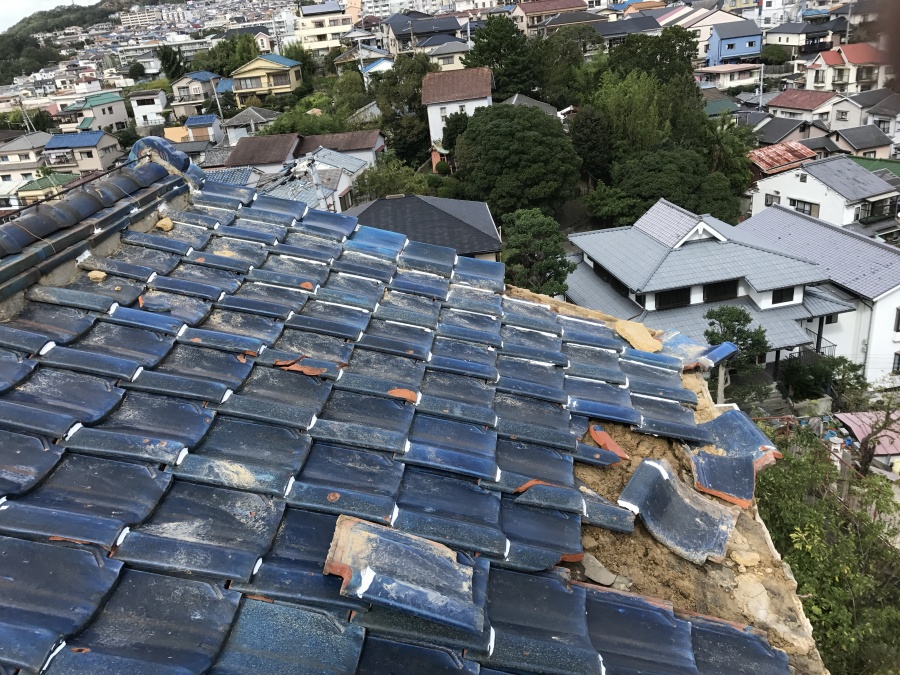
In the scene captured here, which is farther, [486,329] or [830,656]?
[830,656]

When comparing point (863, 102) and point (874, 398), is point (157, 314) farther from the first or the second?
point (863, 102)

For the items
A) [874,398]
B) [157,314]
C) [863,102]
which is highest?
[157,314]

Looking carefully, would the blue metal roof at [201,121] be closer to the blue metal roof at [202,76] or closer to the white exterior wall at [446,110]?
the blue metal roof at [202,76]

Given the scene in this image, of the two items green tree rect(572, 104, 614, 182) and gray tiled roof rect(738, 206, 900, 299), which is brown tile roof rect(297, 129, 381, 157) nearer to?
green tree rect(572, 104, 614, 182)

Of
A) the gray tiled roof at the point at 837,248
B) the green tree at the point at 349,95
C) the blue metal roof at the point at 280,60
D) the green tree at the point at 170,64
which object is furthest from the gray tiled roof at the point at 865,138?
Result: the green tree at the point at 170,64

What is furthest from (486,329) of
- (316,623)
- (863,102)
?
(863,102)

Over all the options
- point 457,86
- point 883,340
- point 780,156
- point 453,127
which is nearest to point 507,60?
point 457,86
